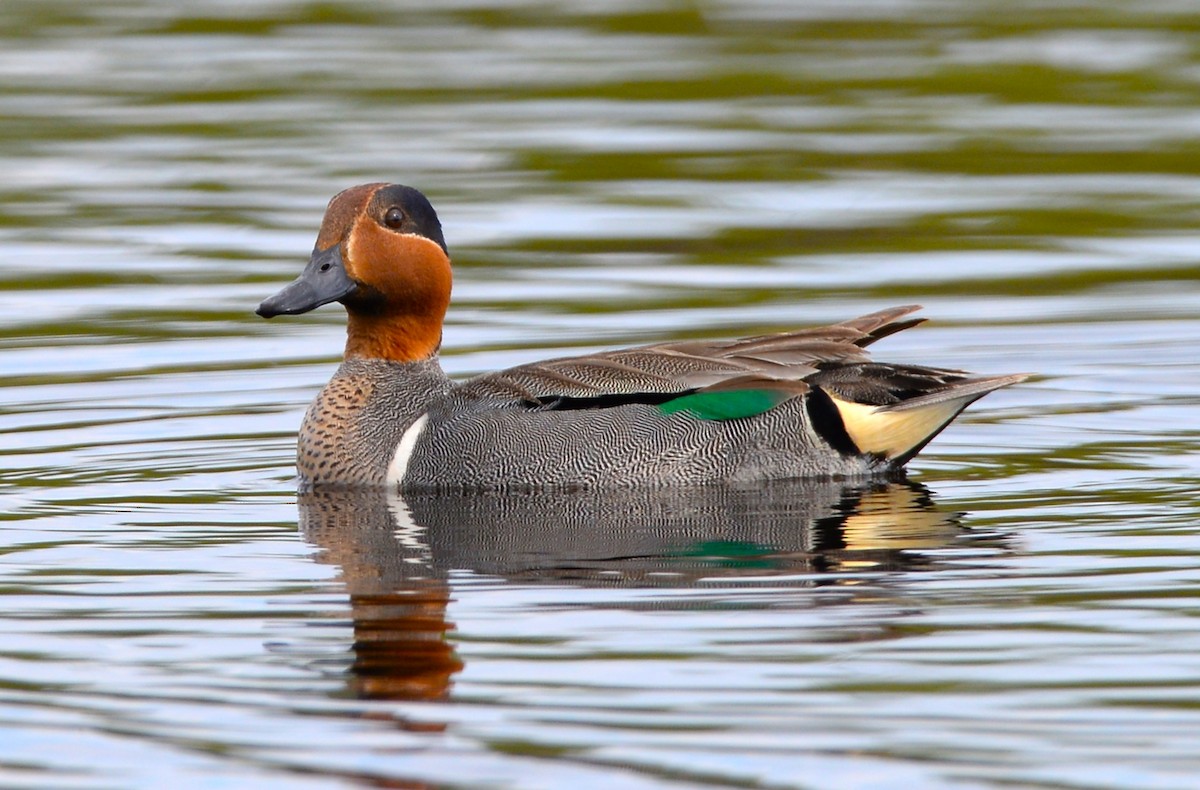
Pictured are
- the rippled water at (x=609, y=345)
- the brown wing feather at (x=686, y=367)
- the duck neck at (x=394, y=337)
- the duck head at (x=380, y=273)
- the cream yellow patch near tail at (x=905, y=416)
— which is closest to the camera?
the rippled water at (x=609, y=345)

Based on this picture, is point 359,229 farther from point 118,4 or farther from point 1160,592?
point 118,4

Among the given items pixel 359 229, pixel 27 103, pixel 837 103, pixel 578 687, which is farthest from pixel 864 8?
pixel 578 687

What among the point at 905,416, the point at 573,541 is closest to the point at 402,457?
the point at 573,541

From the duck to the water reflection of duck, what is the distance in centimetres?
11

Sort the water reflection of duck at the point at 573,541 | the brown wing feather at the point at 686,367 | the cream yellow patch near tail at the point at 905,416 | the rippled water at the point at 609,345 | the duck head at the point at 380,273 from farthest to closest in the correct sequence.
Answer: the duck head at the point at 380,273 < the cream yellow patch near tail at the point at 905,416 < the brown wing feather at the point at 686,367 < the water reflection of duck at the point at 573,541 < the rippled water at the point at 609,345

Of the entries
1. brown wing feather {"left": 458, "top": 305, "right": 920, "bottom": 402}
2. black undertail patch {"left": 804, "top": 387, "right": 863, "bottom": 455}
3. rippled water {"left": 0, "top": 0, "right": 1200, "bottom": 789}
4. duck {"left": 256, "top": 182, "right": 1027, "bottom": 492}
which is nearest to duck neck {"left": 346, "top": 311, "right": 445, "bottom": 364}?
duck {"left": 256, "top": 182, "right": 1027, "bottom": 492}

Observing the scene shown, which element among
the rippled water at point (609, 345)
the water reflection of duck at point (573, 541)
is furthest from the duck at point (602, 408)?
the rippled water at point (609, 345)

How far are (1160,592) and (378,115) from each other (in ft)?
45.5

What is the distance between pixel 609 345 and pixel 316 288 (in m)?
3.11

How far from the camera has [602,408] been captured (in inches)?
373

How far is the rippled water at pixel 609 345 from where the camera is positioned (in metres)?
5.98

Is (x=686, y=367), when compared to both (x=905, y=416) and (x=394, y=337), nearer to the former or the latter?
(x=905, y=416)

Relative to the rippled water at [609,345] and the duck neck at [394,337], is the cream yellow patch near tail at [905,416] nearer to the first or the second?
the rippled water at [609,345]

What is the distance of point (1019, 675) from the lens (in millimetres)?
6262
